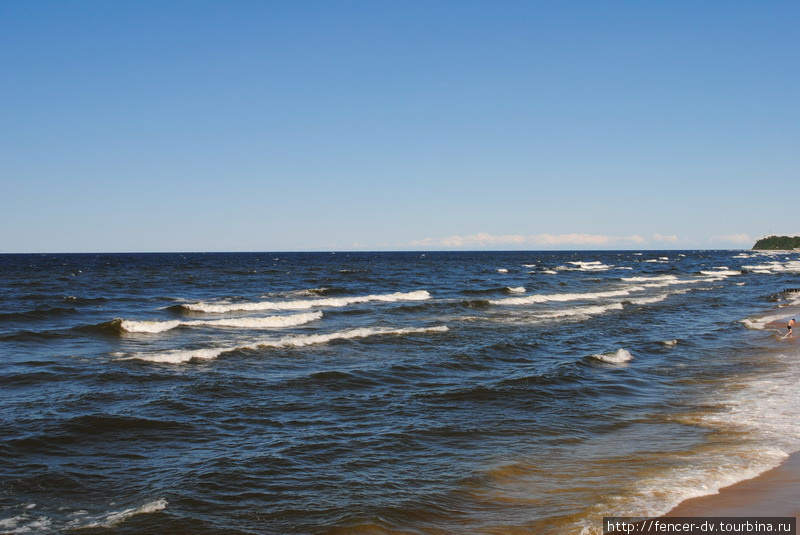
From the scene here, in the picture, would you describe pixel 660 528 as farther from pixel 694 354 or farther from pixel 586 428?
pixel 694 354

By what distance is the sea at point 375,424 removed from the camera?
8.45m

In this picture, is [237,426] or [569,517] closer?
[569,517]

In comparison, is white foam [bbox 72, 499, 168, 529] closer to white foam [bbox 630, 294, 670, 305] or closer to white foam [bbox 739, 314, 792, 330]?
white foam [bbox 739, 314, 792, 330]

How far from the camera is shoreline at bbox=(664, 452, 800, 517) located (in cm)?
815

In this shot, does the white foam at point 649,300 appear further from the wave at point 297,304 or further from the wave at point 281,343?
the wave at point 281,343

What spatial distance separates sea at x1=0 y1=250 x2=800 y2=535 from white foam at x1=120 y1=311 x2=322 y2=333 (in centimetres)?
20

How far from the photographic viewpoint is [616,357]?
20.6 m

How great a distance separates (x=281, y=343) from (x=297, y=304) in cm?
1555

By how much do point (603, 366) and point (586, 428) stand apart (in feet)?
24.6

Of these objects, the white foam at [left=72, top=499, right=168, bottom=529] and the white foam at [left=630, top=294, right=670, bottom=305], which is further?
the white foam at [left=630, top=294, right=670, bottom=305]

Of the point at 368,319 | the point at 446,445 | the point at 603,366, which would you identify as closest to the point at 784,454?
the point at 446,445

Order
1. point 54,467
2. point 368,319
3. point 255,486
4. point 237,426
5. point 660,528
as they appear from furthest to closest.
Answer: point 368,319 < point 237,426 < point 54,467 < point 255,486 < point 660,528

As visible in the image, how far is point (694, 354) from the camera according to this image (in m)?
21.7

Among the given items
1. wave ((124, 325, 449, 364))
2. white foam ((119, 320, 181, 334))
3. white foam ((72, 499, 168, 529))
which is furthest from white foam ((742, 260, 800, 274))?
white foam ((72, 499, 168, 529))
